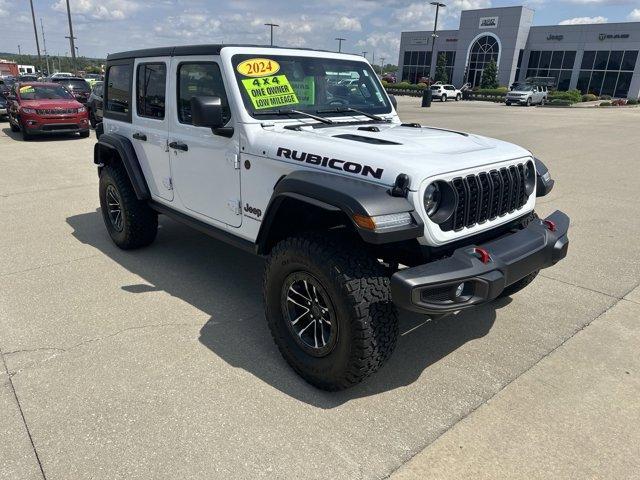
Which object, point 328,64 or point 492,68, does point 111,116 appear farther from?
point 492,68

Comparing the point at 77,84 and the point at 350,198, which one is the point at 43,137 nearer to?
the point at 77,84

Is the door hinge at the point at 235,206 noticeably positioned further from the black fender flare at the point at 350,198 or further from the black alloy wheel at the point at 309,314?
the black alloy wheel at the point at 309,314

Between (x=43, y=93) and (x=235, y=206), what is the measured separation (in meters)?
13.2

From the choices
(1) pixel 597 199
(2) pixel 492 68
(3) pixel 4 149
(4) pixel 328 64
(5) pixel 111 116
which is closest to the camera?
(4) pixel 328 64

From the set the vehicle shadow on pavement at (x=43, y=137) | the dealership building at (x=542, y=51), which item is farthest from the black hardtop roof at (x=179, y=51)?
the dealership building at (x=542, y=51)

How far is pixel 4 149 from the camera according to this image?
11.6m

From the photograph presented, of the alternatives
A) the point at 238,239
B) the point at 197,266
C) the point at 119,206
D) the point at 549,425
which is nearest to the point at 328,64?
the point at 238,239

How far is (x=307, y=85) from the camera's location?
148 inches

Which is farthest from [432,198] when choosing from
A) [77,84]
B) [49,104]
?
[77,84]

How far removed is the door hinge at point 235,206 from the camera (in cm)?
350

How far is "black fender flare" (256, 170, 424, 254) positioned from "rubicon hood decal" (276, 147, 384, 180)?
0.05 metres

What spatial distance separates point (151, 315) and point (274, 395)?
1406 mm

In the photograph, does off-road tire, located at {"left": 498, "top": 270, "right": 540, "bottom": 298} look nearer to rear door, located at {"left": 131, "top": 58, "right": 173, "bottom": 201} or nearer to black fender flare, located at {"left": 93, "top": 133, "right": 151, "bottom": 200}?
rear door, located at {"left": 131, "top": 58, "right": 173, "bottom": 201}

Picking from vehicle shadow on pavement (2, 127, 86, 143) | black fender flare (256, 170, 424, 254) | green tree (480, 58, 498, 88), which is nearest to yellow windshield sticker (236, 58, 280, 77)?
black fender flare (256, 170, 424, 254)
